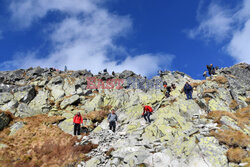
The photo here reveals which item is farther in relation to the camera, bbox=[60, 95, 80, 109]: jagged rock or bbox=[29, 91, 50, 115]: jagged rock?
bbox=[60, 95, 80, 109]: jagged rock

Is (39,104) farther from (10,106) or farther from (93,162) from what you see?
(93,162)

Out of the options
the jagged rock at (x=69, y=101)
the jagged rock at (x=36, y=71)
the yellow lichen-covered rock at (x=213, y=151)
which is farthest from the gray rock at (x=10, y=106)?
the yellow lichen-covered rock at (x=213, y=151)

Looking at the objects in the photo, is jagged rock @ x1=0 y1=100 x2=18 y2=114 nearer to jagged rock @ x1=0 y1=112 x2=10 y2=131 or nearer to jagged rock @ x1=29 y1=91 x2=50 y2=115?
jagged rock @ x1=29 y1=91 x2=50 y2=115

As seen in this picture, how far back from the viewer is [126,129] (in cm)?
1945

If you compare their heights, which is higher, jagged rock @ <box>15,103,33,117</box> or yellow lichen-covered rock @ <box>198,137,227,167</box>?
jagged rock @ <box>15,103,33,117</box>

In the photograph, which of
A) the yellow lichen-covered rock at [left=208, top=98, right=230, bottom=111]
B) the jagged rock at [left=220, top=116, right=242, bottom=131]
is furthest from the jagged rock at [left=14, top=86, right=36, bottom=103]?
the jagged rock at [left=220, top=116, right=242, bottom=131]

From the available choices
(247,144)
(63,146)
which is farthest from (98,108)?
(247,144)

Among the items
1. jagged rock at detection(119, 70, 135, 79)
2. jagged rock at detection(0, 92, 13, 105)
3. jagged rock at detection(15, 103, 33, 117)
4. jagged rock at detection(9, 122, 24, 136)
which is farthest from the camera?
jagged rock at detection(119, 70, 135, 79)

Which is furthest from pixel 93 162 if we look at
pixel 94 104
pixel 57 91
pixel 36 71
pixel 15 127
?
pixel 36 71

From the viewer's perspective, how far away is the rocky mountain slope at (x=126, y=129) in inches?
445

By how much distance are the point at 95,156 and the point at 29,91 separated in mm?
23265

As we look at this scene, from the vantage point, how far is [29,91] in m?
30.5

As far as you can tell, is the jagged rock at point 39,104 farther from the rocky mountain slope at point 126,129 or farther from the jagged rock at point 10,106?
the jagged rock at point 10,106

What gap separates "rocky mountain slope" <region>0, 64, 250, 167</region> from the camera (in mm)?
Result: 11310
